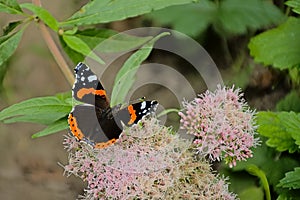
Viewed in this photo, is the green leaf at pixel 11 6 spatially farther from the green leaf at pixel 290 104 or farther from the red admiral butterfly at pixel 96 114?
the green leaf at pixel 290 104

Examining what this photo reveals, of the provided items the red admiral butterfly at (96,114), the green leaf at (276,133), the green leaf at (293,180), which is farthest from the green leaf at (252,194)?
the red admiral butterfly at (96,114)

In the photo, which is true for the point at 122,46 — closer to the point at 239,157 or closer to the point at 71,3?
the point at 239,157

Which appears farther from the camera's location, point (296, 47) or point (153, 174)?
point (296, 47)

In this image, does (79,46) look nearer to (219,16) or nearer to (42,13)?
(42,13)

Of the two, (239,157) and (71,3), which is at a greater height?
(71,3)

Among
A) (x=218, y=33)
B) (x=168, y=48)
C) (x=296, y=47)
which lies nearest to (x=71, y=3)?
(x=168, y=48)

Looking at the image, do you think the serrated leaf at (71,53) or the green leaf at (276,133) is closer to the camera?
the serrated leaf at (71,53)
